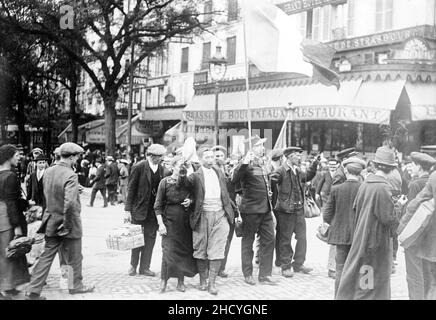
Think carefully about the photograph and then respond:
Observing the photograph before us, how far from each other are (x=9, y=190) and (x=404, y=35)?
14.9 meters

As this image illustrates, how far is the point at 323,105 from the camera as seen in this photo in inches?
682

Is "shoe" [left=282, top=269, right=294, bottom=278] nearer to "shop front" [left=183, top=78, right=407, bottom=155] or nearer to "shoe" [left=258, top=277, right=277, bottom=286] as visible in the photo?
"shoe" [left=258, top=277, right=277, bottom=286]

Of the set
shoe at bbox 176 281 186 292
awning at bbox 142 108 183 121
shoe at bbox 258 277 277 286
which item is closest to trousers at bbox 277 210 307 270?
shoe at bbox 258 277 277 286

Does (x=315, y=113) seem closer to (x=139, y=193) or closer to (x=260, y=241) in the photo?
(x=260, y=241)

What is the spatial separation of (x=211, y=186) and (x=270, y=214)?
114 cm

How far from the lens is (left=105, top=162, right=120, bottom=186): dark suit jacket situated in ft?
52.5

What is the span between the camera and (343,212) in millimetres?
6348

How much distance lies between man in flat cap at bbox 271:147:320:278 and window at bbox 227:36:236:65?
18.8 m

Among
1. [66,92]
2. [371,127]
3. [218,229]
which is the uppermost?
[66,92]

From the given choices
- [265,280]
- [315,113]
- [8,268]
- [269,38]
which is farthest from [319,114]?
[8,268]

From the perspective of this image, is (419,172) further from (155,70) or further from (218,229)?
(155,70)

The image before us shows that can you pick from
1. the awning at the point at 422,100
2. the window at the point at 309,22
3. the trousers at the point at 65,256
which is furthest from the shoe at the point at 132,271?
the window at the point at 309,22

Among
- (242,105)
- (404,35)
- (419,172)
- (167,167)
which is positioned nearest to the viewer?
(419,172)
